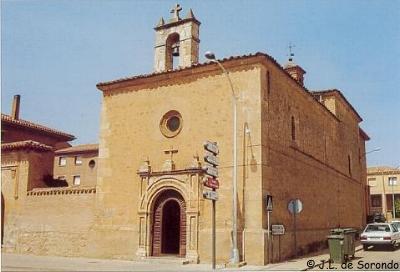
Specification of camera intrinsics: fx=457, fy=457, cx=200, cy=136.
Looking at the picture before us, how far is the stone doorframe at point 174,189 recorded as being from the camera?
57.4 feet

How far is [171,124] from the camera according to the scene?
1948cm

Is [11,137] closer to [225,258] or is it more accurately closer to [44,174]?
[44,174]

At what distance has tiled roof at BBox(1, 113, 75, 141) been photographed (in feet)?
106

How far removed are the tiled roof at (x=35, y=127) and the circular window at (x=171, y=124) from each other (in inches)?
665

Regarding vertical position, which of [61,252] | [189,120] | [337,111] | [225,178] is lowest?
[61,252]

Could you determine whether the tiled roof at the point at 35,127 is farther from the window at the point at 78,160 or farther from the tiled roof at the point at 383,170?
the tiled roof at the point at 383,170

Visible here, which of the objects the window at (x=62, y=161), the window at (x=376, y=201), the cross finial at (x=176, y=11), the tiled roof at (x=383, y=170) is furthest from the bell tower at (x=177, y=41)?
the window at (x=376, y=201)

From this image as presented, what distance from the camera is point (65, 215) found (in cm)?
2098

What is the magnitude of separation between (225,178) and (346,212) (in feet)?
47.5

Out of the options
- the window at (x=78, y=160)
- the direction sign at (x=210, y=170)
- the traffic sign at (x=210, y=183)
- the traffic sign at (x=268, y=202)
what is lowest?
the traffic sign at (x=268, y=202)

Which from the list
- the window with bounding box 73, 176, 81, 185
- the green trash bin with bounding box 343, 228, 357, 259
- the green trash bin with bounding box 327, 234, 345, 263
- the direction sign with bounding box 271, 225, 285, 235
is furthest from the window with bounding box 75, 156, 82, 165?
the green trash bin with bounding box 327, 234, 345, 263

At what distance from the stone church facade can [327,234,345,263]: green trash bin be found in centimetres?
204

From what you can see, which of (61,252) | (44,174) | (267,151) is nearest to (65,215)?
(61,252)

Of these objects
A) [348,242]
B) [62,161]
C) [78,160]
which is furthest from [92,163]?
[348,242]
